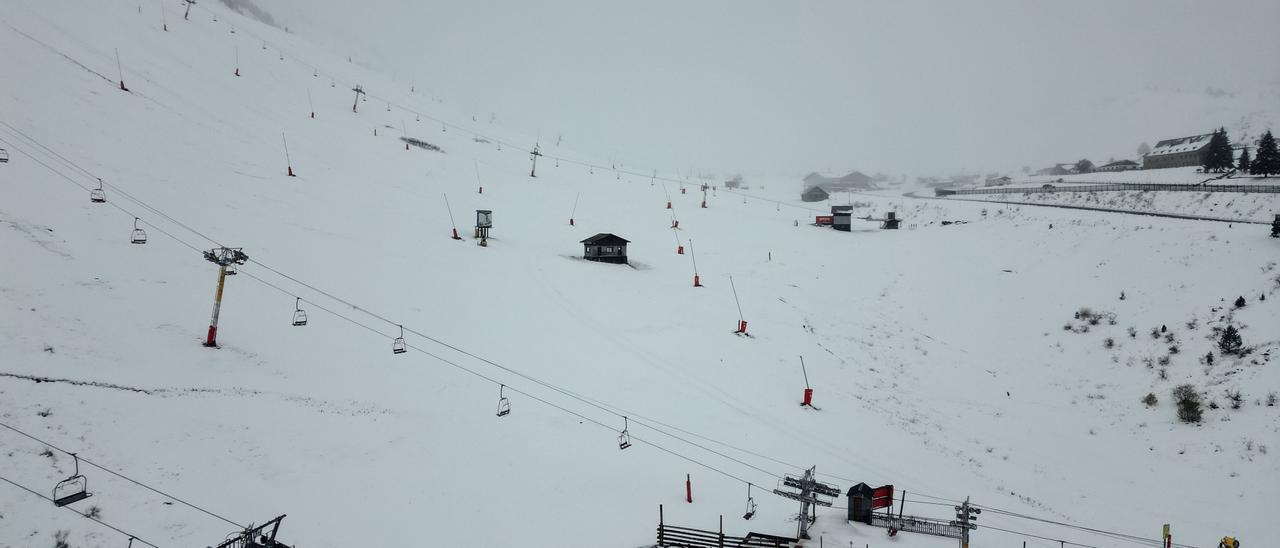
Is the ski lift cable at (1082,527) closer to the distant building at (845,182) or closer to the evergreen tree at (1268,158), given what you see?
the evergreen tree at (1268,158)

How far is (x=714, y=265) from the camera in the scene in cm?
4859

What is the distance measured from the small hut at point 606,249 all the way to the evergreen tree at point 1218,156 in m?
71.5

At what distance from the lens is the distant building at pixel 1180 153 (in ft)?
233

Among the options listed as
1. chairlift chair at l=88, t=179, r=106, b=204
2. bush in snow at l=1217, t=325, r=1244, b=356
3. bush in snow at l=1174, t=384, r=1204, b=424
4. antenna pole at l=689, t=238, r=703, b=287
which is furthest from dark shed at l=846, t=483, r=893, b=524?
chairlift chair at l=88, t=179, r=106, b=204

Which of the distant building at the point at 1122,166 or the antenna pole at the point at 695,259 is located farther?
the distant building at the point at 1122,166

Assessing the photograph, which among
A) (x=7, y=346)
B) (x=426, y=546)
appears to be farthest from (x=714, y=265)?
(x=7, y=346)

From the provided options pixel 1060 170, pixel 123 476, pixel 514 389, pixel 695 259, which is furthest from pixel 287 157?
pixel 1060 170

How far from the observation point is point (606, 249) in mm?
45656

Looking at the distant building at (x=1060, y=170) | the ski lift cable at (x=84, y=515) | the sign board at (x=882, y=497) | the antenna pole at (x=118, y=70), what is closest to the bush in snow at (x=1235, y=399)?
the sign board at (x=882, y=497)

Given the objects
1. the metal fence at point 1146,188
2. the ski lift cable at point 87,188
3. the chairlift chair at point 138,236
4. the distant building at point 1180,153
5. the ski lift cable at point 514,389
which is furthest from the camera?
the distant building at point 1180,153

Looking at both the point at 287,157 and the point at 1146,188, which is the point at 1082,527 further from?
the point at 287,157

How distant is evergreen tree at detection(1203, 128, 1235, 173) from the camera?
61.5 m

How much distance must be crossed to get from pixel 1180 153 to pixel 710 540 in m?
95.4

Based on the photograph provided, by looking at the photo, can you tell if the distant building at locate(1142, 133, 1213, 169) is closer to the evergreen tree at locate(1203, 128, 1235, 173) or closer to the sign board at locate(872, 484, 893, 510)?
the evergreen tree at locate(1203, 128, 1235, 173)
